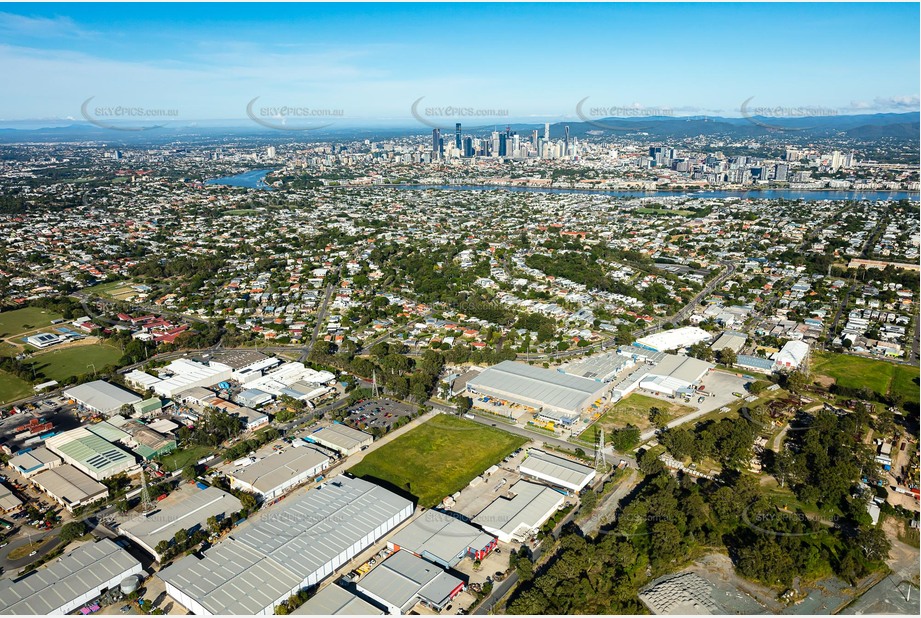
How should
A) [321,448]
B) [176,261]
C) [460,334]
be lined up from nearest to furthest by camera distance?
[321,448]
[460,334]
[176,261]

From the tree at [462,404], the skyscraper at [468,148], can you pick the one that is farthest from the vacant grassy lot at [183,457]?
the skyscraper at [468,148]

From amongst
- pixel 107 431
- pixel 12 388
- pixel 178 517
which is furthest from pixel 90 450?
pixel 12 388

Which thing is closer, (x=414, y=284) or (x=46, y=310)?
(x=46, y=310)

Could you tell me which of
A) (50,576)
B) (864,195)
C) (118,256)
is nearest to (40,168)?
(118,256)

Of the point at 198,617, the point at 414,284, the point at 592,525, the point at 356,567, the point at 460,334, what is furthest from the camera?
the point at 414,284

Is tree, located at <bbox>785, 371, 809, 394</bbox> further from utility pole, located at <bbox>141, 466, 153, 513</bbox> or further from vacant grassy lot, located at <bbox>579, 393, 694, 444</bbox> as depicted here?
utility pole, located at <bbox>141, 466, 153, 513</bbox>

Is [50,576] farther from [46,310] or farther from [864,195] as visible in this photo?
[864,195]

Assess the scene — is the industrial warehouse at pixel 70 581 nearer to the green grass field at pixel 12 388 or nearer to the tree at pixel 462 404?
the tree at pixel 462 404
